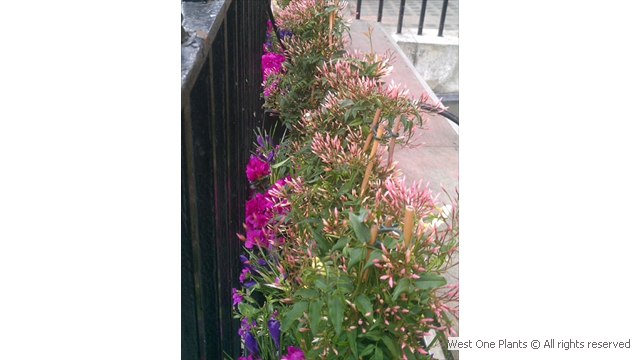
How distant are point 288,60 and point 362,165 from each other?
4.71 ft

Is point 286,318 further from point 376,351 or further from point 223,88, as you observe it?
point 223,88

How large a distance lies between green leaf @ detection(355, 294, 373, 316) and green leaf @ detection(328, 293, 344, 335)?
0.13ft

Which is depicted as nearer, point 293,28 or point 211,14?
point 211,14

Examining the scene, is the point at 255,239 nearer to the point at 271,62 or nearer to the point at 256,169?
the point at 256,169

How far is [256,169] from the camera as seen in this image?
230cm

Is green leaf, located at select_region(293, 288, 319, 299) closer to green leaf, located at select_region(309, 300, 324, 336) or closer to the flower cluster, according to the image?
green leaf, located at select_region(309, 300, 324, 336)

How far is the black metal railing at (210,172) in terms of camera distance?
112 cm

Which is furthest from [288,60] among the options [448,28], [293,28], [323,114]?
[448,28]

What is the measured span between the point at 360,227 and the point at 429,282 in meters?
0.19

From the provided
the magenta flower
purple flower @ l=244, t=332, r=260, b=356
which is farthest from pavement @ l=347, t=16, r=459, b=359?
purple flower @ l=244, t=332, r=260, b=356

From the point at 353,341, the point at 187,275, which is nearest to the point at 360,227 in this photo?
the point at 353,341

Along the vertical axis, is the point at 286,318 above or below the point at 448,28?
below

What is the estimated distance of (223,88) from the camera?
1396 millimetres

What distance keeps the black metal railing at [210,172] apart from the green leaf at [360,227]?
330mm
